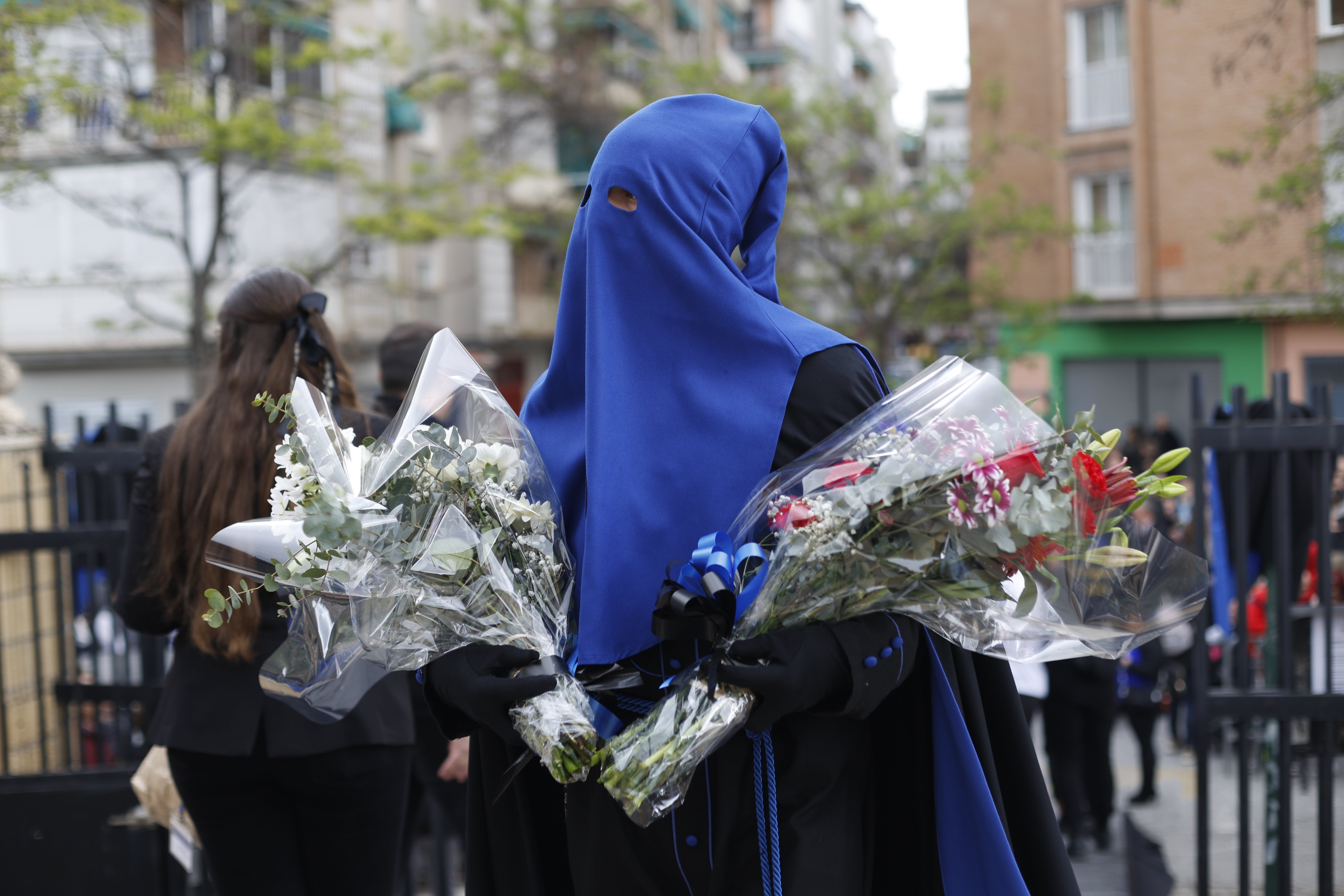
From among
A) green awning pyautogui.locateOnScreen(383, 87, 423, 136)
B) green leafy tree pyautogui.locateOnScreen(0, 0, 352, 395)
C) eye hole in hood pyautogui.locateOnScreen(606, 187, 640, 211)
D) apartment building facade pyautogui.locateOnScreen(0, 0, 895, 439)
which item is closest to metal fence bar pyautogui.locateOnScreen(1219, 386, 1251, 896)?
eye hole in hood pyautogui.locateOnScreen(606, 187, 640, 211)

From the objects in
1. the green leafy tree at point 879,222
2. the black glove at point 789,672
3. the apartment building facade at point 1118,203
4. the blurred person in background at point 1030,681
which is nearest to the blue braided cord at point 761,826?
the black glove at point 789,672

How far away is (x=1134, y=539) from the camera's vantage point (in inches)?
76.8

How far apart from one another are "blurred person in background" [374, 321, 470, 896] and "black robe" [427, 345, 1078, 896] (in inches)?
39.2

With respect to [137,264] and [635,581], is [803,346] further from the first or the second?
[137,264]

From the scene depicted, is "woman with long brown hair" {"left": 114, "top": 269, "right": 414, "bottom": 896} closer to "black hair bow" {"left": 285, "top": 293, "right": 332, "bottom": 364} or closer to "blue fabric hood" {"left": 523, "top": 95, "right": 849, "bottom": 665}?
"black hair bow" {"left": 285, "top": 293, "right": 332, "bottom": 364}

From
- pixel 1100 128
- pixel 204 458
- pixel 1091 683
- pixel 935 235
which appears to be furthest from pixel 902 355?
pixel 204 458

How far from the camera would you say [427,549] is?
1883 millimetres

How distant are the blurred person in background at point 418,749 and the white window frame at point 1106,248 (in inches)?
699

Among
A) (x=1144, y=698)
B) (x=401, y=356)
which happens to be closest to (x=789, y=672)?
(x=401, y=356)

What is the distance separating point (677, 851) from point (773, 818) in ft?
0.60

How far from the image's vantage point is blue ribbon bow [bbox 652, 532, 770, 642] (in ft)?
5.79

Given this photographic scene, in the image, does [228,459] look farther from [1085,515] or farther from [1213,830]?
[1213,830]

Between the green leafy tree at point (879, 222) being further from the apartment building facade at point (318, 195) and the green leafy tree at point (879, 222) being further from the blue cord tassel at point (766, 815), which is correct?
the blue cord tassel at point (766, 815)

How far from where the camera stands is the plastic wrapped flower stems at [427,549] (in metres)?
1.88
